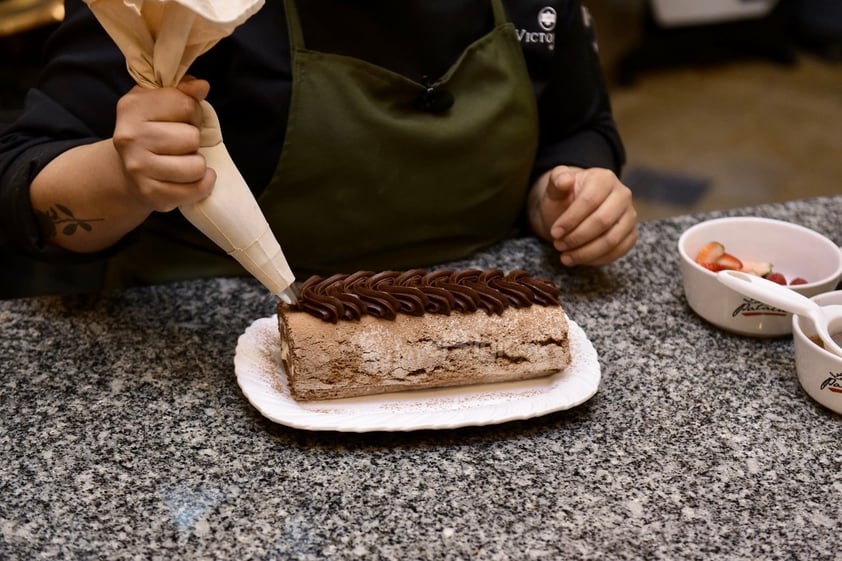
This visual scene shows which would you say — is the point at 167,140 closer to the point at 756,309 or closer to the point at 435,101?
the point at 435,101

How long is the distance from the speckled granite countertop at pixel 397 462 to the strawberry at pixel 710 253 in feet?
0.25

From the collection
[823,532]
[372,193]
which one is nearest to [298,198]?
[372,193]

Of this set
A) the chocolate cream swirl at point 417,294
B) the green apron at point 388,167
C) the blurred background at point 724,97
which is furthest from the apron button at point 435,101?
the blurred background at point 724,97

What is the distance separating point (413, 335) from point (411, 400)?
0.22 ft

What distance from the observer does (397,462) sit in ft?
2.71

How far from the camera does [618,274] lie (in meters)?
1.15

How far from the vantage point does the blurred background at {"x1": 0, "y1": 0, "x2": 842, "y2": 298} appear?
2982 mm

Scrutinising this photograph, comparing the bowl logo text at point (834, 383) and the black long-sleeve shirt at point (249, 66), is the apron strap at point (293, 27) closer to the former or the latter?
the black long-sleeve shirt at point (249, 66)

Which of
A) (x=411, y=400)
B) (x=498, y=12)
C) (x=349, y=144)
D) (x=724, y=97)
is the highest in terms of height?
(x=498, y=12)

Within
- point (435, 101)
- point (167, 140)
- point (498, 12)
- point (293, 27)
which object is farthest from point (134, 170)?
point (498, 12)

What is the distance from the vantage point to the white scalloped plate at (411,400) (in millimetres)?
841

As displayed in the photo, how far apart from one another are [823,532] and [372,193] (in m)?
0.63

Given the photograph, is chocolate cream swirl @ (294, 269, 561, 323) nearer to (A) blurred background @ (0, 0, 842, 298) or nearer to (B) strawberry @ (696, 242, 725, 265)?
(B) strawberry @ (696, 242, 725, 265)

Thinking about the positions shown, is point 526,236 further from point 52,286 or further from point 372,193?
point 52,286
